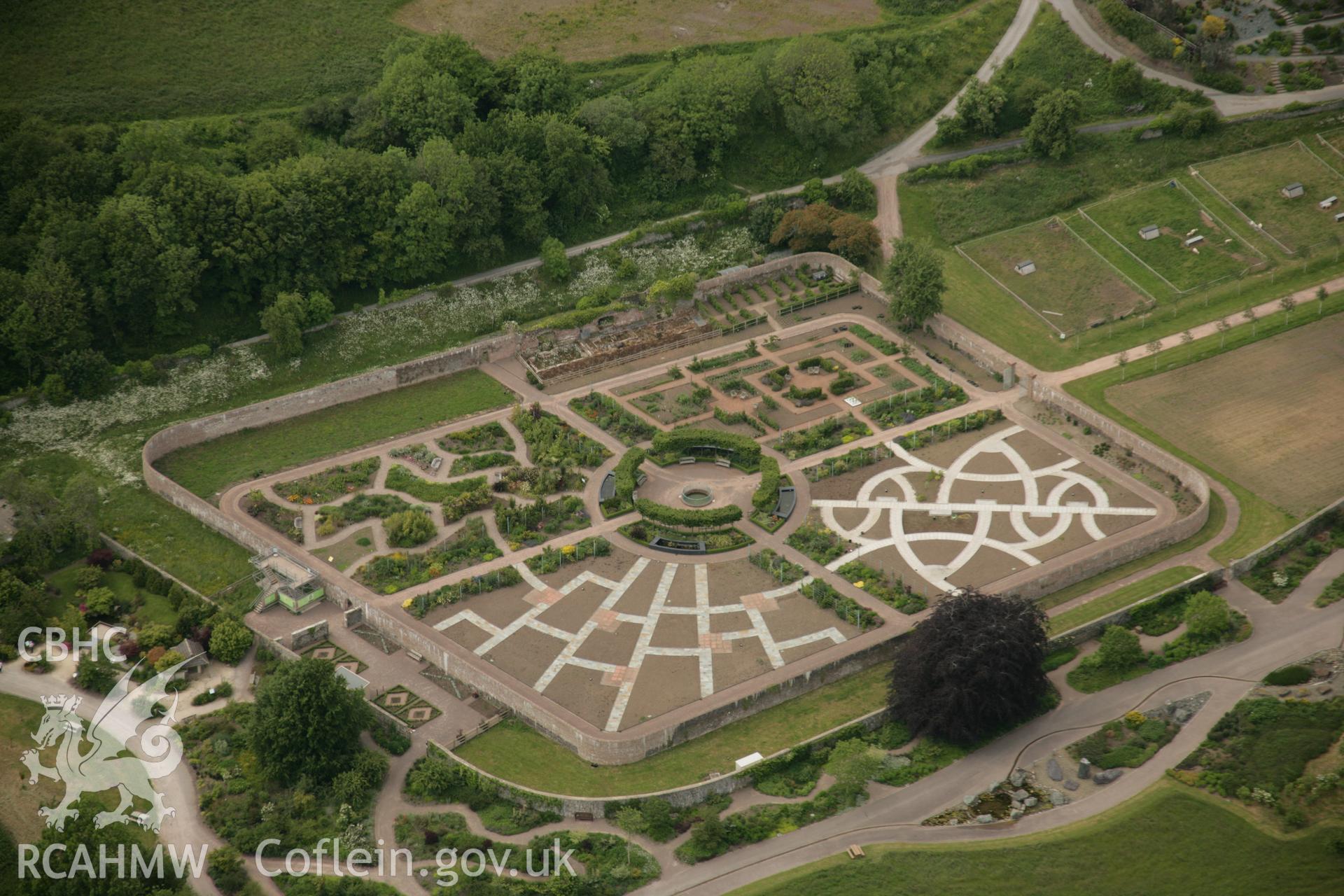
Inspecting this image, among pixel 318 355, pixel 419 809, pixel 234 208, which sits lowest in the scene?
pixel 419 809

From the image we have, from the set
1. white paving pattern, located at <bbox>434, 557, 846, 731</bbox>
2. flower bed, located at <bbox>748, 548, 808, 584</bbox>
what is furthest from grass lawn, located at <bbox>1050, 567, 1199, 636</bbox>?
flower bed, located at <bbox>748, 548, 808, 584</bbox>

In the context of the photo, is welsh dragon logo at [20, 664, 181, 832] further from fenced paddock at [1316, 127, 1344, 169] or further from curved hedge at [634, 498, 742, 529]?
fenced paddock at [1316, 127, 1344, 169]

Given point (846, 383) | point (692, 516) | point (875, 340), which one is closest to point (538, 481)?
point (692, 516)

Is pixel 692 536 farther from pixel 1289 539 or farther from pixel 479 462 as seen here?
pixel 1289 539

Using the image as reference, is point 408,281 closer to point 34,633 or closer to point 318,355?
point 318,355

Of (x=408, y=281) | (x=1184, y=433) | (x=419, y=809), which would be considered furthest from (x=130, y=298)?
(x=1184, y=433)

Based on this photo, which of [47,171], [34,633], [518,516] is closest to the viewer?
[34,633]
